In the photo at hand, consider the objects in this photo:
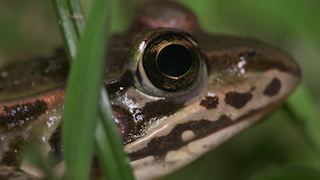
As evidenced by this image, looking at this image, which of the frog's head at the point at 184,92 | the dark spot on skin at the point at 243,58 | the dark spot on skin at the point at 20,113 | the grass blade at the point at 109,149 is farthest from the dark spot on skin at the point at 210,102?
the dark spot on skin at the point at 20,113

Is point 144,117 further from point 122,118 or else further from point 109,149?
point 109,149

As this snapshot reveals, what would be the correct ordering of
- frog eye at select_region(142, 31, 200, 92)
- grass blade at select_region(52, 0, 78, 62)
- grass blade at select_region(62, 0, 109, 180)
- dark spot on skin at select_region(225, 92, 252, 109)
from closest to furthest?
grass blade at select_region(62, 0, 109, 180)
grass blade at select_region(52, 0, 78, 62)
frog eye at select_region(142, 31, 200, 92)
dark spot on skin at select_region(225, 92, 252, 109)

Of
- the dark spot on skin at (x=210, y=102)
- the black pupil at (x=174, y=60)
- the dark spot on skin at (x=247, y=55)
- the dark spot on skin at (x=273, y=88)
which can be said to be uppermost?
the black pupil at (x=174, y=60)

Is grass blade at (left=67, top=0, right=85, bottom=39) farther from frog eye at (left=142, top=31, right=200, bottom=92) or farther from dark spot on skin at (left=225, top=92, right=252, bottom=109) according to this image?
dark spot on skin at (left=225, top=92, right=252, bottom=109)

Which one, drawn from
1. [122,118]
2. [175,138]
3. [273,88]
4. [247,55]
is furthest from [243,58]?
[122,118]

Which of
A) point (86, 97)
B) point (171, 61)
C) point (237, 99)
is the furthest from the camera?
point (237, 99)

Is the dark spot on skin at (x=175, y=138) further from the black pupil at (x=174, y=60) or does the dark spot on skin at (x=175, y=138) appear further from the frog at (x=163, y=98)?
the black pupil at (x=174, y=60)

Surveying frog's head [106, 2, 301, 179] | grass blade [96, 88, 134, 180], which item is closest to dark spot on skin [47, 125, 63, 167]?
frog's head [106, 2, 301, 179]

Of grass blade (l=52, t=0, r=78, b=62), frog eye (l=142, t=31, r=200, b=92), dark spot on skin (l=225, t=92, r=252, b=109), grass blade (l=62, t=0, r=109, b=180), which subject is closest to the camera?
grass blade (l=62, t=0, r=109, b=180)
